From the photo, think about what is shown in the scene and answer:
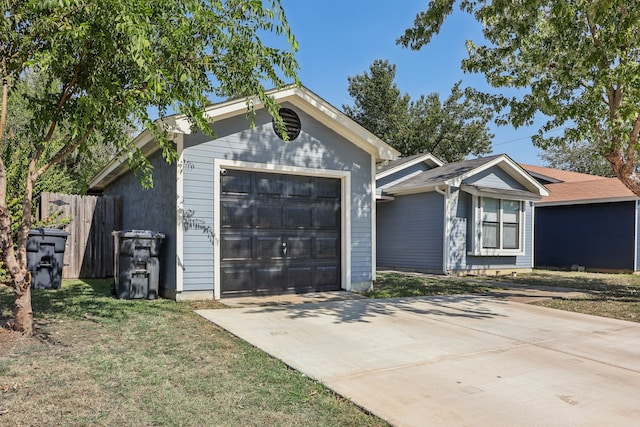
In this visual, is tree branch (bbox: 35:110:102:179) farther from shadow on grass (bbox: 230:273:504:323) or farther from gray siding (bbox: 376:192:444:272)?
gray siding (bbox: 376:192:444:272)

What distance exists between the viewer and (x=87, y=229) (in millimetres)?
10602

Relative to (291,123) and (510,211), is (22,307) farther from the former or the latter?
(510,211)

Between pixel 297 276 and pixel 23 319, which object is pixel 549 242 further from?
pixel 23 319

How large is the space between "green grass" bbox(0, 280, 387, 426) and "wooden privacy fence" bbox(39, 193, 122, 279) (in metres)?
5.25

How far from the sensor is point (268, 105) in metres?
5.75

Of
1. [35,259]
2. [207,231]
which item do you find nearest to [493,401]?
[207,231]

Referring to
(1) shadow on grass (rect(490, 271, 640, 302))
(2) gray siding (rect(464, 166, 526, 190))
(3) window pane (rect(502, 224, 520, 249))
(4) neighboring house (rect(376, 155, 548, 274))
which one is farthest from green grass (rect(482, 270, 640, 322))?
(2) gray siding (rect(464, 166, 526, 190))

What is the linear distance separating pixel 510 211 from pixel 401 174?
3.85 meters

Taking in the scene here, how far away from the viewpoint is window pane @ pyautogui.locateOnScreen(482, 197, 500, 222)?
539 inches

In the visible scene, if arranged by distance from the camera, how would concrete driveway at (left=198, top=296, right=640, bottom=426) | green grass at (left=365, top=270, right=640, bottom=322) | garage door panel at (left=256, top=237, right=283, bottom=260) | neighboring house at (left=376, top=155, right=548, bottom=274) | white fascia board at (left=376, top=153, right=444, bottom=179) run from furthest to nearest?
white fascia board at (left=376, top=153, right=444, bottom=179)
neighboring house at (left=376, top=155, right=548, bottom=274)
garage door panel at (left=256, top=237, right=283, bottom=260)
green grass at (left=365, top=270, right=640, bottom=322)
concrete driveway at (left=198, top=296, right=640, bottom=426)

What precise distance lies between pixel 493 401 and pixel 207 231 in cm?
548

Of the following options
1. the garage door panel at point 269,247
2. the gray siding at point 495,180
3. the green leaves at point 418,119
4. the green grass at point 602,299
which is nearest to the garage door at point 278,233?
the garage door panel at point 269,247

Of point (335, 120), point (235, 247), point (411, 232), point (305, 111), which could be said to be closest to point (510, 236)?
point (411, 232)

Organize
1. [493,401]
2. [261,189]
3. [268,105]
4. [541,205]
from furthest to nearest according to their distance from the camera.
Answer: [541,205] → [261,189] → [268,105] → [493,401]
